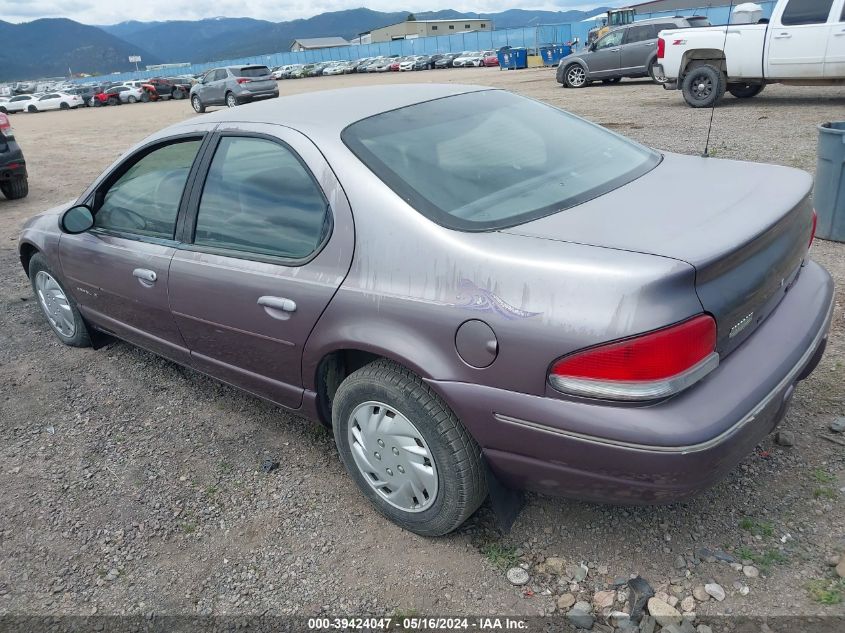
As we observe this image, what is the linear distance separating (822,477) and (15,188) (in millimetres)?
10990

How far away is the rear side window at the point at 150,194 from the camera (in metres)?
3.18

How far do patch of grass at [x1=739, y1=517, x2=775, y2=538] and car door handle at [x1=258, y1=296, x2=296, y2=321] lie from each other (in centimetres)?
184

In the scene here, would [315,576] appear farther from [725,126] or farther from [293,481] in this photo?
[725,126]

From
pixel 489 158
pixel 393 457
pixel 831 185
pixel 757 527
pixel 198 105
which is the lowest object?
pixel 198 105

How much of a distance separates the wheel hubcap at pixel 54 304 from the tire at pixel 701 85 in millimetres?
11442

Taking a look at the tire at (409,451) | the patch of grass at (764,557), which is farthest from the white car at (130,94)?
the patch of grass at (764,557)

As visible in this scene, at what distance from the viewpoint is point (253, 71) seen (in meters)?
24.3

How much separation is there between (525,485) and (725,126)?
9770 mm

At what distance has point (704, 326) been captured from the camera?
187cm

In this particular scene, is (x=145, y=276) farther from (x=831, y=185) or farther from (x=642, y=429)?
(x=831, y=185)

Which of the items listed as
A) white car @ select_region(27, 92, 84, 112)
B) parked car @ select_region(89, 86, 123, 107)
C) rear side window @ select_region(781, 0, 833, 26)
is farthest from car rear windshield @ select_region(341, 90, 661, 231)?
white car @ select_region(27, 92, 84, 112)

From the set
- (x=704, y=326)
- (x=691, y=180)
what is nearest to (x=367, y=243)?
(x=704, y=326)

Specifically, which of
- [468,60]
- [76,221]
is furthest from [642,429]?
[468,60]

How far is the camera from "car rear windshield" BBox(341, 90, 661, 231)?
7.64ft
